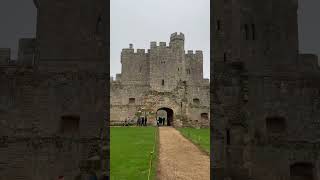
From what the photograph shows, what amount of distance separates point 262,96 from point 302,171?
2.44m

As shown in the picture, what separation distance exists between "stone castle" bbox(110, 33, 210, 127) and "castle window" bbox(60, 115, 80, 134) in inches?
1587

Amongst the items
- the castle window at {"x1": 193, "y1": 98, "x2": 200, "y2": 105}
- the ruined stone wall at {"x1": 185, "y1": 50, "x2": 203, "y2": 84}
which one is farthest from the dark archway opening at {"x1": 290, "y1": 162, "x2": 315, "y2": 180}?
the ruined stone wall at {"x1": 185, "y1": 50, "x2": 203, "y2": 84}

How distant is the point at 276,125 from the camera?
11.8 m

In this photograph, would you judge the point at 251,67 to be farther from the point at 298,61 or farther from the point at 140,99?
the point at 140,99

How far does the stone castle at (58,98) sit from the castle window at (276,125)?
176 inches

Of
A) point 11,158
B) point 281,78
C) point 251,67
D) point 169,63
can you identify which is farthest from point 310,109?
point 169,63

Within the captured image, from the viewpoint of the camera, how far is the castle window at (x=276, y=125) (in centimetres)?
1173

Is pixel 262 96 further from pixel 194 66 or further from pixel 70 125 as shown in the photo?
pixel 194 66

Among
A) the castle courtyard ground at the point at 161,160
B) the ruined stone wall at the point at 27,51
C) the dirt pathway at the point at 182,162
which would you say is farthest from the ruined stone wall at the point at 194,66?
the ruined stone wall at the point at 27,51

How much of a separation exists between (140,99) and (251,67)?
41127 mm

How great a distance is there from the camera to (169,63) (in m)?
51.8

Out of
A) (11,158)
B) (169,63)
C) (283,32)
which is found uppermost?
(169,63)

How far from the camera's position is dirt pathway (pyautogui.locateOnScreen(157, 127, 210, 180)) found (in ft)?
58.3

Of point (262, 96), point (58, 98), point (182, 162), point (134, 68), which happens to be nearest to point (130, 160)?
point (182, 162)
